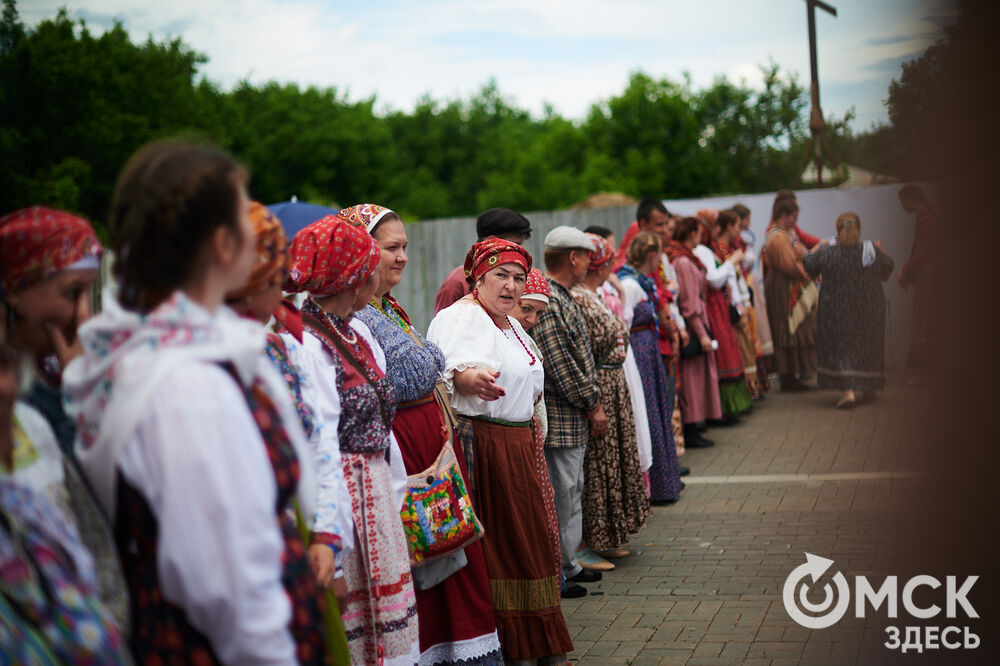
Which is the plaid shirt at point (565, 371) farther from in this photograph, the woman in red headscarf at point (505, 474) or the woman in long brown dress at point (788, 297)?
the woman in long brown dress at point (788, 297)

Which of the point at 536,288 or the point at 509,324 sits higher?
the point at 536,288

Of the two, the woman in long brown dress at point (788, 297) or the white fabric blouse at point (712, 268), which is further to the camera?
the woman in long brown dress at point (788, 297)

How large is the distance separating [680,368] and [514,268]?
5881mm

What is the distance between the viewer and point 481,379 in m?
4.23

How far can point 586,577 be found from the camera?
6023mm

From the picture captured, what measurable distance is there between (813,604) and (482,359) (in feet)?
7.42

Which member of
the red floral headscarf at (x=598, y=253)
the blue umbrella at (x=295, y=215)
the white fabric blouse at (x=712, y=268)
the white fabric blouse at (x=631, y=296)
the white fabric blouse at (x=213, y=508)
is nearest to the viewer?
the white fabric blouse at (x=213, y=508)

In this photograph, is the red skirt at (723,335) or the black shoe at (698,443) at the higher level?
the red skirt at (723,335)

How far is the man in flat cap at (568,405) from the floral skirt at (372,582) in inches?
89.5

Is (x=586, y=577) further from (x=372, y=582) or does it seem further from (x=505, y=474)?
(x=372, y=582)

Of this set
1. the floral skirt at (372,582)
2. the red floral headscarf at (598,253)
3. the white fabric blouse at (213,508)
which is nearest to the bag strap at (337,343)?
the floral skirt at (372,582)

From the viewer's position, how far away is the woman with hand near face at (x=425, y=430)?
390cm

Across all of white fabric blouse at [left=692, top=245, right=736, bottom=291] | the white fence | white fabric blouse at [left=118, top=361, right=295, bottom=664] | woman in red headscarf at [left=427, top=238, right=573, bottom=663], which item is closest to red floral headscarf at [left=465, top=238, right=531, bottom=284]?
woman in red headscarf at [left=427, top=238, right=573, bottom=663]

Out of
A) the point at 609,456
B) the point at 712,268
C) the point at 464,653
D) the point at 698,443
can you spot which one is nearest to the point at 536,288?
the point at 609,456
